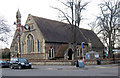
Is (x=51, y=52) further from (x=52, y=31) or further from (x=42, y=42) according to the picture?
(x=52, y=31)

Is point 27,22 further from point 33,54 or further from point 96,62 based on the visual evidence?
point 96,62

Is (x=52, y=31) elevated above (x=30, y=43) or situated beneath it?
elevated above

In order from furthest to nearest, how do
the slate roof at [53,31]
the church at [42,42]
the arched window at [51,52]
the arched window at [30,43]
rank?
the arched window at [30,43], the slate roof at [53,31], the arched window at [51,52], the church at [42,42]

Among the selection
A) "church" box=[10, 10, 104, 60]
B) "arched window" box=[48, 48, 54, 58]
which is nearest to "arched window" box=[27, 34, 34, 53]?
"church" box=[10, 10, 104, 60]

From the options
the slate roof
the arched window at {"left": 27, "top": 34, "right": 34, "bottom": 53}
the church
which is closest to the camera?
the church

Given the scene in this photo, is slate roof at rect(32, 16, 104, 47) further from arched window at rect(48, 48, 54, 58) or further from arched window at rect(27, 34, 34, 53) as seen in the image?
arched window at rect(27, 34, 34, 53)

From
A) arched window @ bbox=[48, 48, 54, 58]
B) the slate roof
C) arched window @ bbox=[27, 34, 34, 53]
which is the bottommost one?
arched window @ bbox=[48, 48, 54, 58]

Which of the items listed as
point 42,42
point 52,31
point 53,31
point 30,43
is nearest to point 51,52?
point 42,42

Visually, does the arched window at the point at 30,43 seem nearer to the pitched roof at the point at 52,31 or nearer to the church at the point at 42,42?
the church at the point at 42,42

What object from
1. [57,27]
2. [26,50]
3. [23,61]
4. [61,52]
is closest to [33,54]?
[26,50]

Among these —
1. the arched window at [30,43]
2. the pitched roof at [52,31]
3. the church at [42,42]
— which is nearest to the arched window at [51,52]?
the church at [42,42]

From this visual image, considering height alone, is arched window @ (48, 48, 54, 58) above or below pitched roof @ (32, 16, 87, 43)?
below

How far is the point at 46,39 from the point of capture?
42219mm

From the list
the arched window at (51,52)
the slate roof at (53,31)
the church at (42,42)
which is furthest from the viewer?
the slate roof at (53,31)
